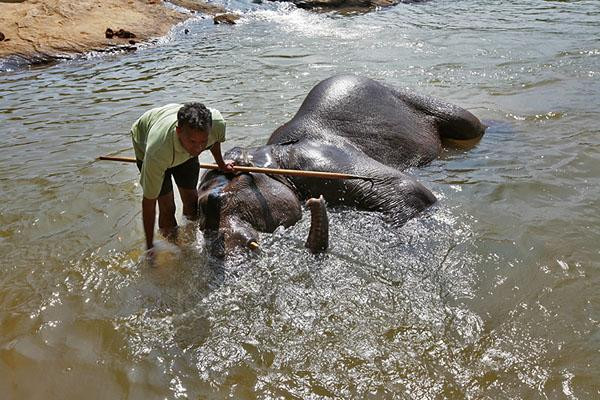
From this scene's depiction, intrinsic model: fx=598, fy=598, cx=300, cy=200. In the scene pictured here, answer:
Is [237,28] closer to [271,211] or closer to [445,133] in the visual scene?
[445,133]

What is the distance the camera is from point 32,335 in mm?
3281

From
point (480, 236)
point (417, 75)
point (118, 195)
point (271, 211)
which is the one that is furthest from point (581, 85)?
point (118, 195)

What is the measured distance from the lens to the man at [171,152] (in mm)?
3668

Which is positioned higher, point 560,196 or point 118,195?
point 560,196

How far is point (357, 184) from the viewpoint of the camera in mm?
4516

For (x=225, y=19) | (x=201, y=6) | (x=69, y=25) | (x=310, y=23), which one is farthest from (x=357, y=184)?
(x=201, y=6)

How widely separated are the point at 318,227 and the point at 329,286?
0.46 meters

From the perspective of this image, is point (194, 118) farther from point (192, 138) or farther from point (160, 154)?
point (160, 154)

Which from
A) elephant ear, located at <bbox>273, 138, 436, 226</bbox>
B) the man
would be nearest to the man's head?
the man

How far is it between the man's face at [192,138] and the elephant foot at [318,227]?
0.77m

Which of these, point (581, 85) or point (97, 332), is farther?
point (581, 85)

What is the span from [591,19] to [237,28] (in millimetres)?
8099

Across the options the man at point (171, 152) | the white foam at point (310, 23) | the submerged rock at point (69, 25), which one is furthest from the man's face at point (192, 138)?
the white foam at point (310, 23)

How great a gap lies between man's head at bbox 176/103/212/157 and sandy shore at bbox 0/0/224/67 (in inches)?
383
